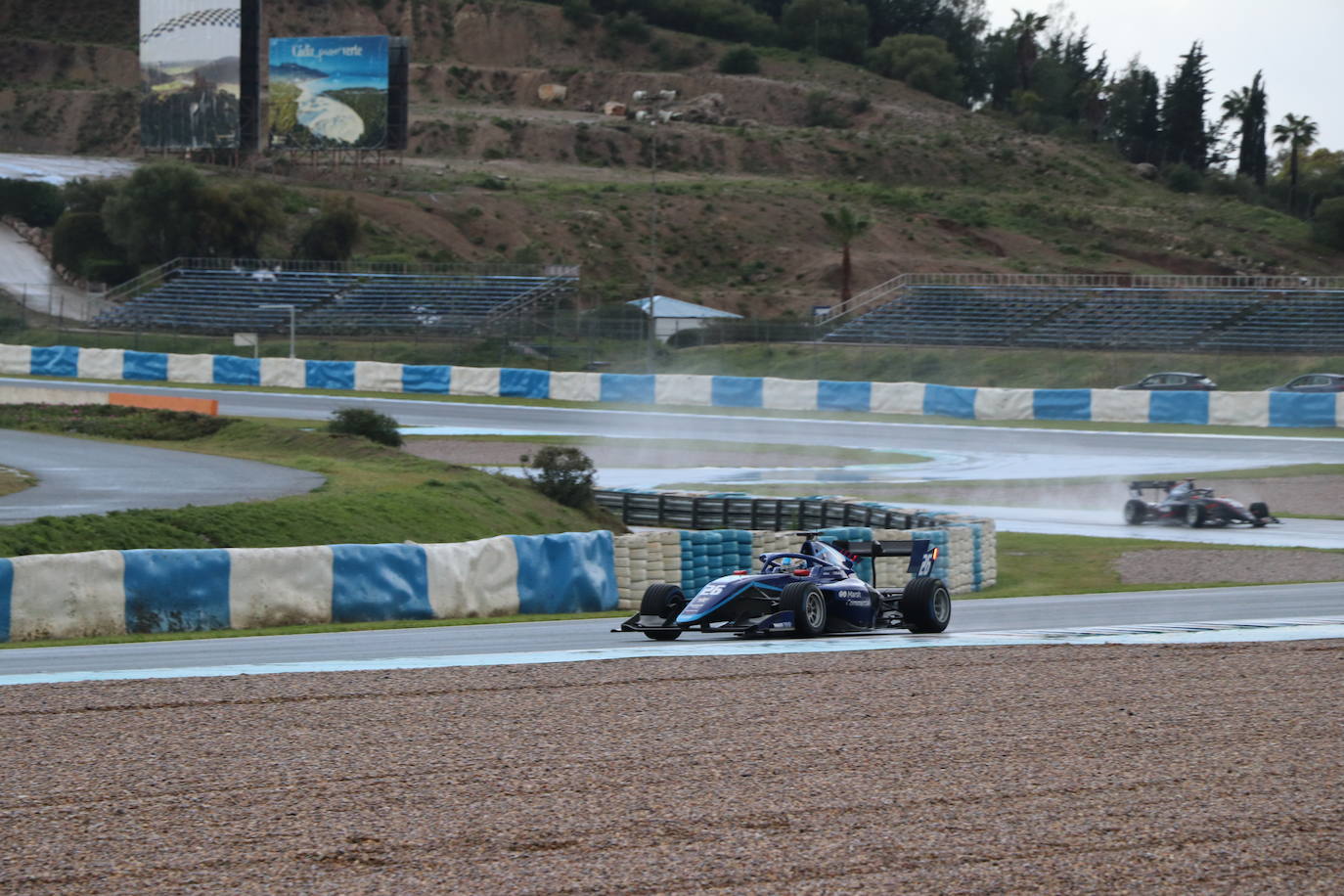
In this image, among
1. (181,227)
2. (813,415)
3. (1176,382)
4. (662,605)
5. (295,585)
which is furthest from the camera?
(181,227)

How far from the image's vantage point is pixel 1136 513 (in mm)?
27312

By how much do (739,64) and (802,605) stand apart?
454ft

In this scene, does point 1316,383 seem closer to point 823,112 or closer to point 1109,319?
point 1109,319

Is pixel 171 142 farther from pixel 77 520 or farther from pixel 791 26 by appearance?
pixel 791 26

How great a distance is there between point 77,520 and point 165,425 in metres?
19.8

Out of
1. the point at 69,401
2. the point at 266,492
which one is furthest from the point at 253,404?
the point at 266,492

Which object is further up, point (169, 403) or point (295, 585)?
point (169, 403)

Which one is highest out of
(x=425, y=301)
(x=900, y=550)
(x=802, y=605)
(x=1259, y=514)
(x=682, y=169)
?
(x=682, y=169)

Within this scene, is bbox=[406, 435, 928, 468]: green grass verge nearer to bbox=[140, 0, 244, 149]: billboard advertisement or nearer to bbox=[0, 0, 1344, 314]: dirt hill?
bbox=[0, 0, 1344, 314]: dirt hill

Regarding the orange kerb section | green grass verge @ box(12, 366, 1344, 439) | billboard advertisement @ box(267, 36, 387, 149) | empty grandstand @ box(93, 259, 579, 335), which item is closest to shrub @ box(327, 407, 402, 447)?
green grass verge @ box(12, 366, 1344, 439)

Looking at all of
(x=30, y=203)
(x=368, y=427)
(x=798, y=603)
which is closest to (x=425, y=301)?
(x=368, y=427)

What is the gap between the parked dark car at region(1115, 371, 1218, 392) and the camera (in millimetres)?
48500

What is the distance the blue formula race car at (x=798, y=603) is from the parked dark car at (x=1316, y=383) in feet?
116

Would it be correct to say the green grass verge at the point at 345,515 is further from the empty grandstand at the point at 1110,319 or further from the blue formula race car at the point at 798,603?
the empty grandstand at the point at 1110,319
